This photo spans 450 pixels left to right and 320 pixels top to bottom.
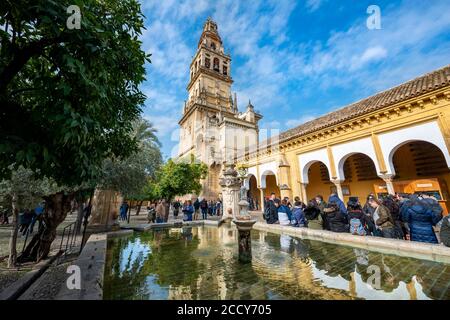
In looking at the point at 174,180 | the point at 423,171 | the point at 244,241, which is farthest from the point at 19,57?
the point at 423,171

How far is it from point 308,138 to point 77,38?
1458 centimetres

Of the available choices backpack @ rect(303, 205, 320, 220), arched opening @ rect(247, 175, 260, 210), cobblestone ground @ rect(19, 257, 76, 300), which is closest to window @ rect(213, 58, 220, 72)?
arched opening @ rect(247, 175, 260, 210)

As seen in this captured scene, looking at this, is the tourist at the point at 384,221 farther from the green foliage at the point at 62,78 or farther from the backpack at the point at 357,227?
the green foliage at the point at 62,78

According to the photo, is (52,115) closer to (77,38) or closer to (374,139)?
(77,38)

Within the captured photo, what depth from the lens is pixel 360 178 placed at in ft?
47.6

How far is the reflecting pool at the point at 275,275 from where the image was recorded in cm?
304

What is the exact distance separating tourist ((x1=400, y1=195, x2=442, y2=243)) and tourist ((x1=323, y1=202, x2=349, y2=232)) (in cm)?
169

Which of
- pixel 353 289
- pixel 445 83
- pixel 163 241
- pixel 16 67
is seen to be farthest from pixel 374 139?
pixel 16 67

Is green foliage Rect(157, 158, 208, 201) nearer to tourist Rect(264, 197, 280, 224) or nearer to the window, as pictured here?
tourist Rect(264, 197, 280, 224)

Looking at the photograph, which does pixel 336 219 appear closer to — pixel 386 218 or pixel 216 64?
pixel 386 218

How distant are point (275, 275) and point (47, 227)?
654 centimetres

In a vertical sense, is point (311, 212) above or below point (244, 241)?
above
